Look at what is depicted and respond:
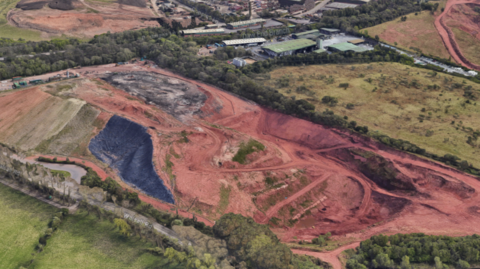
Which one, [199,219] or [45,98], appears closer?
[199,219]

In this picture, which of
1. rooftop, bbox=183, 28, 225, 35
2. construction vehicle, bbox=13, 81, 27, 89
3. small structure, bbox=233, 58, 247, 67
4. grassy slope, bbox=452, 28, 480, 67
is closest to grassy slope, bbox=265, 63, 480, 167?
small structure, bbox=233, 58, 247, 67

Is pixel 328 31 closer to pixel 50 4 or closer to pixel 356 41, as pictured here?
pixel 356 41

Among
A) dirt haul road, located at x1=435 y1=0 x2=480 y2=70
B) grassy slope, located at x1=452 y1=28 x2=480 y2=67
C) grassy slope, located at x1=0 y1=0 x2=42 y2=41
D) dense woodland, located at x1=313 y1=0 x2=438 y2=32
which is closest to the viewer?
dirt haul road, located at x1=435 y1=0 x2=480 y2=70

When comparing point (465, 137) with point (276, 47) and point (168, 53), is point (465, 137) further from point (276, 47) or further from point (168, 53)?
point (168, 53)

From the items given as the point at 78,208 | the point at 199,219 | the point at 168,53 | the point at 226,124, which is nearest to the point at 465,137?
the point at 226,124

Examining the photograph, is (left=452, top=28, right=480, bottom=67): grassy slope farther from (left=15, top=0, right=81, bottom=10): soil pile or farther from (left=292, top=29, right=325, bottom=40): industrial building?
(left=15, top=0, right=81, bottom=10): soil pile

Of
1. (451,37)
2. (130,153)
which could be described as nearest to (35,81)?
(130,153)
